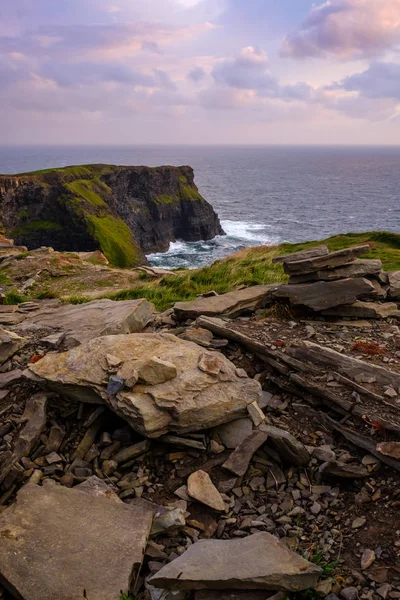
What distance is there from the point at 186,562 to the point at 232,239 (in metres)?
91.0

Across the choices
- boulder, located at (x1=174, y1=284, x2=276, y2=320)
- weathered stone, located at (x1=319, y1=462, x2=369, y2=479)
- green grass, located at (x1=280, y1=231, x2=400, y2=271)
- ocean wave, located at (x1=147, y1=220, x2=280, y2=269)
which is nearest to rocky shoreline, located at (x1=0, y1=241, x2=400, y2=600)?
weathered stone, located at (x1=319, y1=462, x2=369, y2=479)

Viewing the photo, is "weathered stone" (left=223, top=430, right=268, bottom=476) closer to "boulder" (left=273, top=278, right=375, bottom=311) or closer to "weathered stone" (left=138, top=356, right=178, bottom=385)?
"weathered stone" (left=138, top=356, right=178, bottom=385)

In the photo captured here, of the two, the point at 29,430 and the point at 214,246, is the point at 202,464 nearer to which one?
the point at 29,430

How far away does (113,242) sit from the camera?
232 ft

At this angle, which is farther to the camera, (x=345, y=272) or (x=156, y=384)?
(x=345, y=272)

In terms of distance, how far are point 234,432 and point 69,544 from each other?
9.79 ft

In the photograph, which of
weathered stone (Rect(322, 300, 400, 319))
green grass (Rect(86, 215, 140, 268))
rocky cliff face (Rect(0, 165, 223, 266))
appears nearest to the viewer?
weathered stone (Rect(322, 300, 400, 319))

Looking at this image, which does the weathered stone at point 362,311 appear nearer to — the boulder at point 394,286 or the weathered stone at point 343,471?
the boulder at point 394,286

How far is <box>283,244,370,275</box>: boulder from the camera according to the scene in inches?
446

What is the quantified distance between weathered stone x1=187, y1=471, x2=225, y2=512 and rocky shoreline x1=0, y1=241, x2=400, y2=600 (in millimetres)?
17

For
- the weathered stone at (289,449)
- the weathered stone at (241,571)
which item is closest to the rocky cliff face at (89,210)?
the weathered stone at (289,449)

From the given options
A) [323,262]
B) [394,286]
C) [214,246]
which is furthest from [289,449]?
[214,246]

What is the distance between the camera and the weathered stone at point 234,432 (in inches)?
271

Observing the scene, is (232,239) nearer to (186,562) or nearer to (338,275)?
(338,275)
